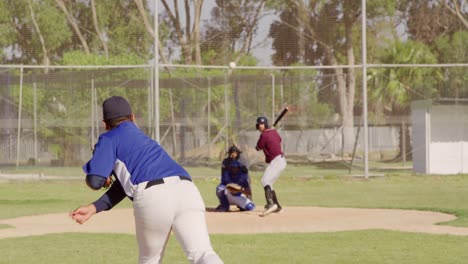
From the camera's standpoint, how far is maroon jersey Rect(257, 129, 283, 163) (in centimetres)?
1689

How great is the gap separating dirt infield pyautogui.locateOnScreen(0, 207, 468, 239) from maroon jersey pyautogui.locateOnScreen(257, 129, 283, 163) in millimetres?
1129

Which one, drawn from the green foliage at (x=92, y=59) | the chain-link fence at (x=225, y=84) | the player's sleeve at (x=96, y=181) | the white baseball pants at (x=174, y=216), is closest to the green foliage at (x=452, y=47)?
the chain-link fence at (x=225, y=84)

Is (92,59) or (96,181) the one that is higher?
(92,59)

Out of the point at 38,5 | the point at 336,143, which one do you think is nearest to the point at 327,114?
the point at 336,143

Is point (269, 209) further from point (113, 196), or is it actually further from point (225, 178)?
point (113, 196)

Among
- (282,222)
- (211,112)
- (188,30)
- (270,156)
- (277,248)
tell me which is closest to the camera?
(277,248)

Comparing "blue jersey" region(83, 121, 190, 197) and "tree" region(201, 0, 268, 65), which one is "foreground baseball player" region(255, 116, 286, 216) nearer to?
"blue jersey" region(83, 121, 190, 197)

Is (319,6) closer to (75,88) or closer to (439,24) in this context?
(439,24)

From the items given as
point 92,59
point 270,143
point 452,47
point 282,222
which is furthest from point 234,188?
point 452,47

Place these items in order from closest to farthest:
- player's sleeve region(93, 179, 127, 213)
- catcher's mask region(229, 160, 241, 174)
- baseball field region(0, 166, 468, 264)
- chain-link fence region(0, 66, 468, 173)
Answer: player's sleeve region(93, 179, 127, 213), baseball field region(0, 166, 468, 264), catcher's mask region(229, 160, 241, 174), chain-link fence region(0, 66, 468, 173)

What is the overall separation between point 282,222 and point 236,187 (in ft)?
7.16

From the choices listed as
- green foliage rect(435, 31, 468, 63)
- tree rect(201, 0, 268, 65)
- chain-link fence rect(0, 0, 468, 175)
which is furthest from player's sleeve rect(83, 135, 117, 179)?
green foliage rect(435, 31, 468, 63)

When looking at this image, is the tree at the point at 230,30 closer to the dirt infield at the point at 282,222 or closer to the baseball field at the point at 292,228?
the baseball field at the point at 292,228

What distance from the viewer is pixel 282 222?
15742mm
